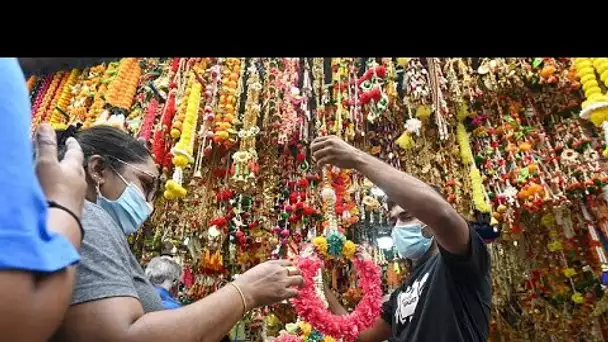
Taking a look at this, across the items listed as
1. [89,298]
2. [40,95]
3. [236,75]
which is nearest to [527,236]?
[236,75]

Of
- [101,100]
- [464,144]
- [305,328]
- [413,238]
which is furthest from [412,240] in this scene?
[101,100]

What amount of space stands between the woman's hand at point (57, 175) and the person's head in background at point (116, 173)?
498 mm

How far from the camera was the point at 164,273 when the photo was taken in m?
2.80

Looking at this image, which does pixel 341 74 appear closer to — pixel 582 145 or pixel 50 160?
pixel 582 145

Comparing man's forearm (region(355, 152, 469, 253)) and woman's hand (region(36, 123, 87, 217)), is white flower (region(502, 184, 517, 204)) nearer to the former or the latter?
man's forearm (region(355, 152, 469, 253))

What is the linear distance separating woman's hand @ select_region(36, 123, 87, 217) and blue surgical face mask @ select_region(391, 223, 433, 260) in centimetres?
143

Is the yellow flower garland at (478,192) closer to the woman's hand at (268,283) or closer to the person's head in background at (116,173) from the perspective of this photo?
the woman's hand at (268,283)

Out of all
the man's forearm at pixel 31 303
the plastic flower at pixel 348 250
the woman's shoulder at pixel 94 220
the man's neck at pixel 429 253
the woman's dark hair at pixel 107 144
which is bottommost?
the man's forearm at pixel 31 303

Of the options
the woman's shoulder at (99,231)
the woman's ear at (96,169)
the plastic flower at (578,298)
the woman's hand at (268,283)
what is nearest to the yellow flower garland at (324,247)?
the woman's hand at (268,283)

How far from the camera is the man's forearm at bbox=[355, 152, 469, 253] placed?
1372mm

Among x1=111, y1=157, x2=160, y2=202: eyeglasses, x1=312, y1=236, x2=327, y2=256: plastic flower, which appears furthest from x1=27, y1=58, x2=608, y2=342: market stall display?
x1=111, y1=157, x2=160, y2=202: eyeglasses

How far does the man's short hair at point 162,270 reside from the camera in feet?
9.11

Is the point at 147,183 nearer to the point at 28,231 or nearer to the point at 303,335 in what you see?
the point at 28,231
